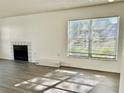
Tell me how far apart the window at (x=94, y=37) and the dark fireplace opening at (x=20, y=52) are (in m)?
2.62

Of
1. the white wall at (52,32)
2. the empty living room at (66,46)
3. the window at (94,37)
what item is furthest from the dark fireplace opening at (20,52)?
the window at (94,37)

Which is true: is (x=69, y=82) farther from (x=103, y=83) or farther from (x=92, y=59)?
(x=92, y=59)

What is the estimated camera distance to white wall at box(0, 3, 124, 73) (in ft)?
14.7

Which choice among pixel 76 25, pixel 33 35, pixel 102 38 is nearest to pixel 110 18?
pixel 102 38

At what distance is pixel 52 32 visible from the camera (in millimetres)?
5578

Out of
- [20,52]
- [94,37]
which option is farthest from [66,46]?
[20,52]

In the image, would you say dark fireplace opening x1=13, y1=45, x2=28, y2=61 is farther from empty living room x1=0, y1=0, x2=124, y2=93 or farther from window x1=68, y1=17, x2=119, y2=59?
window x1=68, y1=17, x2=119, y2=59

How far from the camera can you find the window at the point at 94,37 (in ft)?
14.4

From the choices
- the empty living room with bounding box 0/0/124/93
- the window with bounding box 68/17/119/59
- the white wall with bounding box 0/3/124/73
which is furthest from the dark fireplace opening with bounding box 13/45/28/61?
the window with bounding box 68/17/119/59

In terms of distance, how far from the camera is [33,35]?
621 cm

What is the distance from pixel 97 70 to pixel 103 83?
4.03 ft

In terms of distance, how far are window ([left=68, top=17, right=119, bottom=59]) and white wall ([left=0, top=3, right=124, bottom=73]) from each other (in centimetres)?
20

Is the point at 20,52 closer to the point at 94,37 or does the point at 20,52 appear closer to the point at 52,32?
the point at 52,32

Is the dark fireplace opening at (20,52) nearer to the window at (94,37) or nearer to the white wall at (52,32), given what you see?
the white wall at (52,32)
